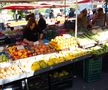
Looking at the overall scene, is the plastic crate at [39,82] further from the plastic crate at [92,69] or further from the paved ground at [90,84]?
the plastic crate at [92,69]

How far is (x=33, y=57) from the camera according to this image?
5.71m

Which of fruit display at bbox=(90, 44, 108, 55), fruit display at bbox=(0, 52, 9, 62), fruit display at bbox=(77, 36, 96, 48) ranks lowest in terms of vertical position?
fruit display at bbox=(90, 44, 108, 55)

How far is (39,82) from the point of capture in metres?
5.56

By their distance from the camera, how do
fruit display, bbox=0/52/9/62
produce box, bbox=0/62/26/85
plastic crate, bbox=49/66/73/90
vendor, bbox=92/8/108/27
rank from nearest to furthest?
produce box, bbox=0/62/26/85, fruit display, bbox=0/52/9/62, plastic crate, bbox=49/66/73/90, vendor, bbox=92/8/108/27

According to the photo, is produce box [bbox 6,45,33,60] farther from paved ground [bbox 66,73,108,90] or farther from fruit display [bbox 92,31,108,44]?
fruit display [bbox 92,31,108,44]

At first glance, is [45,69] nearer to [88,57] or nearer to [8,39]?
[88,57]

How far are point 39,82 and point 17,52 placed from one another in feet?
3.12

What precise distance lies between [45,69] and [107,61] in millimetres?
3041

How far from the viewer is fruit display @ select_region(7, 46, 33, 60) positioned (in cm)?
557

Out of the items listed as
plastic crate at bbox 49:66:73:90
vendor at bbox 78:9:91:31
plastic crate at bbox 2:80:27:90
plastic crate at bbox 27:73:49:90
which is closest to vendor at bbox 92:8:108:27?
vendor at bbox 78:9:91:31

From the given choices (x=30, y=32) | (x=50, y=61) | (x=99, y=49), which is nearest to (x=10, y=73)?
(x=50, y=61)

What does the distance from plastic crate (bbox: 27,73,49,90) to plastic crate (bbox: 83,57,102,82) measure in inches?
54.1

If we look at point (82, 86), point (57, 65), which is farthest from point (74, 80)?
point (57, 65)

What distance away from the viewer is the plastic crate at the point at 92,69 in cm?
638
